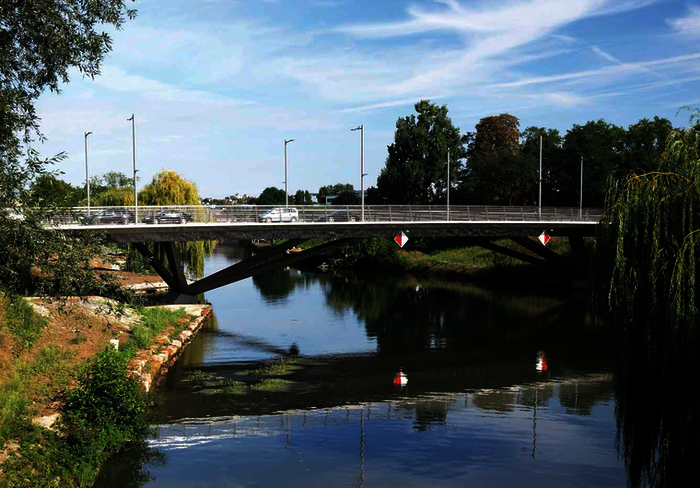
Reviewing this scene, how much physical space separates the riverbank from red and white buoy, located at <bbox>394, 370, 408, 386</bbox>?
8.91 metres

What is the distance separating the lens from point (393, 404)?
73.3 feet

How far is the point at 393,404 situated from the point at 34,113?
45.4 ft

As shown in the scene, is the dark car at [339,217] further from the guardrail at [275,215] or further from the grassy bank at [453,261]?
the grassy bank at [453,261]

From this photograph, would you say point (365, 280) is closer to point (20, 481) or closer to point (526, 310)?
point (526, 310)

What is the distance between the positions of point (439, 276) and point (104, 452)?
53.7 m

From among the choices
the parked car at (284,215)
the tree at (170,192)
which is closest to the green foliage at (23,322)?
the parked car at (284,215)

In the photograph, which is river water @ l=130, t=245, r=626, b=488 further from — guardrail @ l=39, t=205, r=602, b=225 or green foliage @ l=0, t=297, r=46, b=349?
guardrail @ l=39, t=205, r=602, b=225

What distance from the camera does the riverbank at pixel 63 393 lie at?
49.1ft

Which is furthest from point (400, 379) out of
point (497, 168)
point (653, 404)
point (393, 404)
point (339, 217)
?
point (497, 168)

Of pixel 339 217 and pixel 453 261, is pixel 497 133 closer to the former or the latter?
pixel 453 261

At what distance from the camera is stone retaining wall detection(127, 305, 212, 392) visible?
23250mm

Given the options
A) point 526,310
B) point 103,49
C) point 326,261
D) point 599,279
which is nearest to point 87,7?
point 103,49

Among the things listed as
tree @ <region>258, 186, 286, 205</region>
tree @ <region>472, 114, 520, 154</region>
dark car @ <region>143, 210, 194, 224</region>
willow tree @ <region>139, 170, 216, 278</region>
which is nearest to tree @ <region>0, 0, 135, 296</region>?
dark car @ <region>143, 210, 194, 224</region>

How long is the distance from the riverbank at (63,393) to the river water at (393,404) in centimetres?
129
